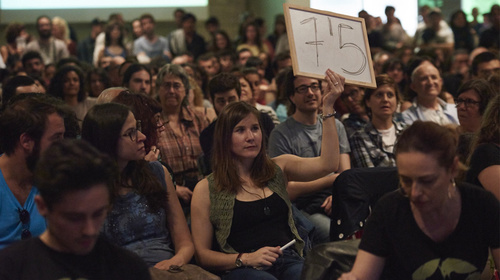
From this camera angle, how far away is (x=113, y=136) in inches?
109

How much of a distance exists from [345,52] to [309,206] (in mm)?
1060

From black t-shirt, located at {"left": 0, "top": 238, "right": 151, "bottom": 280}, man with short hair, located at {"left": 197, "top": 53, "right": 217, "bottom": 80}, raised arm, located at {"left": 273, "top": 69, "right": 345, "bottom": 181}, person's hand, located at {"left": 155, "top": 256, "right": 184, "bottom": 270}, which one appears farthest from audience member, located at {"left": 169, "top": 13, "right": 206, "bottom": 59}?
black t-shirt, located at {"left": 0, "top": 238, "right": 151, "bottom": 280}

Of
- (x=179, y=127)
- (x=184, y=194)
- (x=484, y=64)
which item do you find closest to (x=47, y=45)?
(x=179, y=127)

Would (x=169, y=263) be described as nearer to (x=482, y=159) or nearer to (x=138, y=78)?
(x=482, y=159)

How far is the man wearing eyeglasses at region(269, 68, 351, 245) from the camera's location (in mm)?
3957

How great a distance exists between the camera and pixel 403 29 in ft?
33.1

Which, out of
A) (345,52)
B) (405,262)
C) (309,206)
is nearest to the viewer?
(405,262)

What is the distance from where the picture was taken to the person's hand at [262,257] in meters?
2.90

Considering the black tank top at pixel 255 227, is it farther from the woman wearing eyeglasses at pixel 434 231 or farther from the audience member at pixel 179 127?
the audience member at pixel 179 127

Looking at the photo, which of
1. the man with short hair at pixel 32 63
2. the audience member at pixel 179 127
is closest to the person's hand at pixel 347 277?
the audience member at pixel 179 127

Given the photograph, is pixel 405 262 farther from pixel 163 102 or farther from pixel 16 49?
pixel 16 49

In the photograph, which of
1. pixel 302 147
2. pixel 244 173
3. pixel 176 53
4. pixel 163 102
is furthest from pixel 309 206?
pixel 176 53

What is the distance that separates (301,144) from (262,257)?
1.36 meters

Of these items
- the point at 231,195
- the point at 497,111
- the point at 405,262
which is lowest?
the point at 405,262
